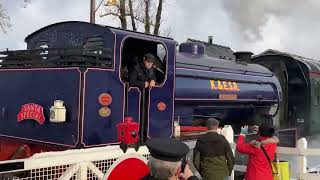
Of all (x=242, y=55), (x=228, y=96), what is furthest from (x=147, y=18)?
(x=228, y=96)

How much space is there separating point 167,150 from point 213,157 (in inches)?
103

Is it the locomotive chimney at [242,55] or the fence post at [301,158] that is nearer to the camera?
the fence post at [301,158]

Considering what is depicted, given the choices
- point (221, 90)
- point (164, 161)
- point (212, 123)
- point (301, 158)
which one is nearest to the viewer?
point (164, 161)

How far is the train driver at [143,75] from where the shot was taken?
6520mm

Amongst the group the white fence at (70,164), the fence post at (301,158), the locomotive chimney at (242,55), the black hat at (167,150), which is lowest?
the fence post at (301,158)

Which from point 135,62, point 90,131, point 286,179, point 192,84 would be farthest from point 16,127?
point 286,179

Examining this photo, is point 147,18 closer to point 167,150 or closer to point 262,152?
point 262,152

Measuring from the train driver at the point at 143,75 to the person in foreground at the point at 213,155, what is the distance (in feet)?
5.12

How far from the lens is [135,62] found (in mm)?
6957

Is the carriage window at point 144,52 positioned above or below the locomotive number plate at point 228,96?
above

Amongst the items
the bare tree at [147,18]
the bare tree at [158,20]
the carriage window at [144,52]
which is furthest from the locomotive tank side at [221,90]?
the bare tree at [147,18]

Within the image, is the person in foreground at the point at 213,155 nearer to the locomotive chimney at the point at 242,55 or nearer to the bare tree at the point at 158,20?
the locomotive chimney at the point at 242,55

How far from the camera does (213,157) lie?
530 cm

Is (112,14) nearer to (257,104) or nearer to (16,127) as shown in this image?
(257,104)
